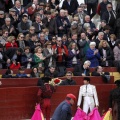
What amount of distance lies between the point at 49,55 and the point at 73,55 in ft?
2.82

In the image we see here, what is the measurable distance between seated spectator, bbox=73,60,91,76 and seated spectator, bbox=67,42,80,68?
0.87 ft

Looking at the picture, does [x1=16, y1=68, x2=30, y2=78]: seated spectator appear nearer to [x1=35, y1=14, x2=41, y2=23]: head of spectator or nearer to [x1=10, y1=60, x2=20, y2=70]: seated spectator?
[x1=10, y1=60, x2=20, y2=70]: seated spectator

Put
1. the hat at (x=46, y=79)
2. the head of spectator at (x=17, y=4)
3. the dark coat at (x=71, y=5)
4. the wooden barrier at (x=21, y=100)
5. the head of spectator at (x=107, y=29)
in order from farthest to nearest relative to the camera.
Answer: the dark coat at (x=71, y=5)
the head of spectator at (x=107, y=29)
the head of spectator at (x=17, y=4)
the wooden barrier at (x=21, y=100)
the hat at (x=46, y=79)

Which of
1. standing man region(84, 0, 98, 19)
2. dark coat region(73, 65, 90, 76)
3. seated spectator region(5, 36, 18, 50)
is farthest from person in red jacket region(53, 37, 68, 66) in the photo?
standing man region(84, 0, 98, 19)

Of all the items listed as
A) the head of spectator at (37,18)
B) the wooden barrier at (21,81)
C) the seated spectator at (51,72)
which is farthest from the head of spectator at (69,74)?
the head of spectator at (37,18)

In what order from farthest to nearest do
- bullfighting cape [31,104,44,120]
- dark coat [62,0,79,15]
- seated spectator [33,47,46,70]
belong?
dark coat [62,0,79,15]
seated spectator [33,47,46,70]
bullfighting cape [31,104,44,120]

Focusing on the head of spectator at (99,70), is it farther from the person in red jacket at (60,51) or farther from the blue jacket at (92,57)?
the person in red jacket at (60,51)

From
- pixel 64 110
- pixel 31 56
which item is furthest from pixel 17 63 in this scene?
pixel 64 110

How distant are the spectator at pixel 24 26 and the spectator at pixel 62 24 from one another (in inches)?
46.1

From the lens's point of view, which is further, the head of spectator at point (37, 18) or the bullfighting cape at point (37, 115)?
the head of spectator at point (37, 18)

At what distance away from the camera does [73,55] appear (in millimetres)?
23672

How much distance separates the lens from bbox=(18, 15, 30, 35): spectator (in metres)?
24.2

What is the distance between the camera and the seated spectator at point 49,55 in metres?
23.2

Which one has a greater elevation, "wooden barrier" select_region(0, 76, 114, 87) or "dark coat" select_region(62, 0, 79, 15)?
"dark coat" select_region(62, 0, 79, 15)
